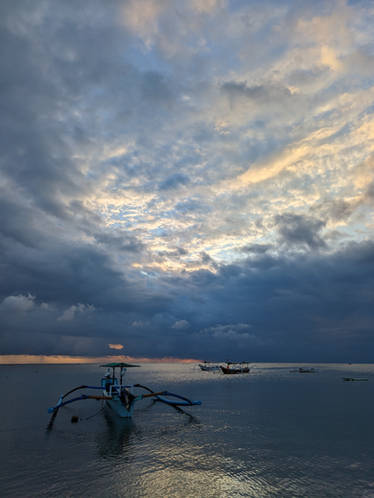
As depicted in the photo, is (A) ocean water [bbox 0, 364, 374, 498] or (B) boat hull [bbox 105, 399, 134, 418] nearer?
(A) ocean water [bbox 0, 364, 374, 498]

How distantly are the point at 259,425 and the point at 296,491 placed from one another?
60.8ft

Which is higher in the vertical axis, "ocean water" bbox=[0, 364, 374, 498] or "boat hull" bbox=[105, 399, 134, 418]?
"boat hull" bbox=[105, 399, 134, 418]

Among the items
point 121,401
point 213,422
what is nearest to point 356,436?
point 213,422

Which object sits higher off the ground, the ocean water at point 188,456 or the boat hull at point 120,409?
the boat hull at point 120,409

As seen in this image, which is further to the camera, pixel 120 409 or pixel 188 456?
pixel 120 409

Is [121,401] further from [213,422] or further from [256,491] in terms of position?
[256,491]

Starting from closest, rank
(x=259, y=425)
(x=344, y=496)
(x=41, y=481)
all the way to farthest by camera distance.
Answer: (x=344, y=496)
(x=41, y=481)
(x=259, y=425)

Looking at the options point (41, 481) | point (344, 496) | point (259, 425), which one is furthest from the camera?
point (259, 425)

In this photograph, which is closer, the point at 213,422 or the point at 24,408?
the point at 213,422

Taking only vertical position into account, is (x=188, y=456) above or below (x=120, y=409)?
below

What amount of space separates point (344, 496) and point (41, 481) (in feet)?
56.5

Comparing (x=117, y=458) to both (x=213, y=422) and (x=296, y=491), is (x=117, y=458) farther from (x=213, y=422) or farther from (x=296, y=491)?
(x=213, y=422)

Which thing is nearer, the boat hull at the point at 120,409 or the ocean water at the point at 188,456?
the ocean water at the point at 188,456

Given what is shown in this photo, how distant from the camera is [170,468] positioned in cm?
2094
